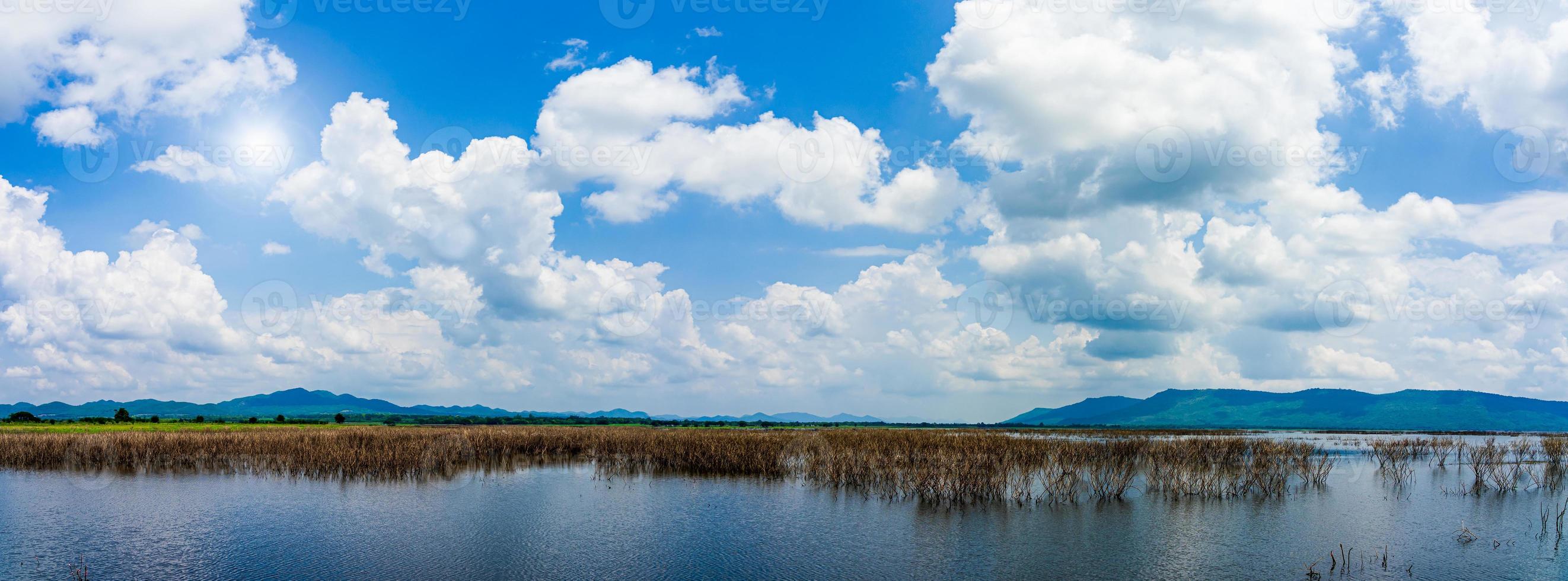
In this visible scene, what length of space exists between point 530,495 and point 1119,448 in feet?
89.2

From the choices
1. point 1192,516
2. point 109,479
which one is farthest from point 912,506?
point 109,479

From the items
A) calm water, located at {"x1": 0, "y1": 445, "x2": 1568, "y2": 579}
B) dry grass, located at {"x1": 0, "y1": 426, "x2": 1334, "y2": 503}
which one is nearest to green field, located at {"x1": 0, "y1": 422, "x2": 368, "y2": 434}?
dry grass, located at {"x1": 0, "y1": 426, "x2": 1334, "y2": 503}

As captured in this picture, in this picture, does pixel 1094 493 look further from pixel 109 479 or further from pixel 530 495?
pixel 109 479

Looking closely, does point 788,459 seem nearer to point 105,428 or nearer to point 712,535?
point 712,535

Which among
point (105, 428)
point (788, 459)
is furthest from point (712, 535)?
point (105, 428)

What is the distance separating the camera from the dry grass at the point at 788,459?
27375 millimetres

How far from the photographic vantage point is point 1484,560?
1733cm

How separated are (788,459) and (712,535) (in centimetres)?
2063

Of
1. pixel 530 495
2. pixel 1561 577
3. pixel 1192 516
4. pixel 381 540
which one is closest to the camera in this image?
pixel 1561 577

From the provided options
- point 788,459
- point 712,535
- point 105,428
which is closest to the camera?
point 712,535

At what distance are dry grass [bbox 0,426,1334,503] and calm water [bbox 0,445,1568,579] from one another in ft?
5.93

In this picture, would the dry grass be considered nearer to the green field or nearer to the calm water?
the calm water

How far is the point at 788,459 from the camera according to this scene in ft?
132

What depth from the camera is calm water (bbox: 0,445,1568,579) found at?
1605 centimetres
